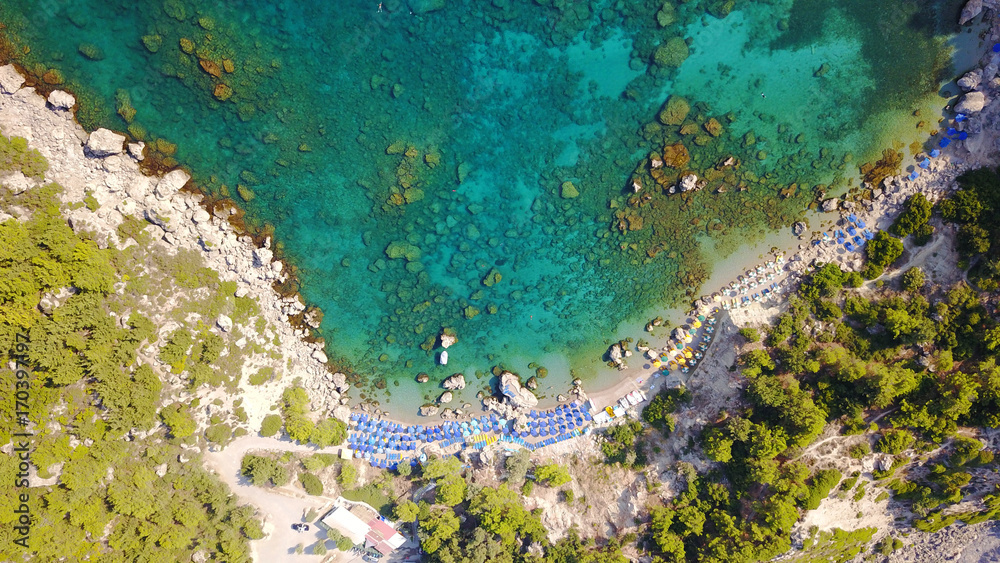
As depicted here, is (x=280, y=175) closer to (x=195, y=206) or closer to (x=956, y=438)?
(x=195, y=206)

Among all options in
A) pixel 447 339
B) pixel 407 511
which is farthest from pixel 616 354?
pixel 407 511

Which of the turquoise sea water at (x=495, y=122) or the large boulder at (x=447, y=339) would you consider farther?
the large boulder at (x=447, y=339)

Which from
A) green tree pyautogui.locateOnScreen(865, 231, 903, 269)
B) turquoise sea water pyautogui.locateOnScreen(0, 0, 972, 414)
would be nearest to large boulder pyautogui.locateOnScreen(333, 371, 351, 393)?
turquoise sea water pyautogui.locateOnScreen(0, 0, 972, 414)

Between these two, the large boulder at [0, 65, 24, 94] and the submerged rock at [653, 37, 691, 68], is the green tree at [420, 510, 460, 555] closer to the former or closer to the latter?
the submerged rock at [653, 37, 691, 68]

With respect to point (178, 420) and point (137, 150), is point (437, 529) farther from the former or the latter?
point (137, 150)

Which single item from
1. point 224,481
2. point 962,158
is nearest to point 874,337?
point 962,158

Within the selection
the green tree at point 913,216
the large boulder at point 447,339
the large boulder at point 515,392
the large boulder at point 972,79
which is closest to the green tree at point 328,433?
the large boulder at point 447,339

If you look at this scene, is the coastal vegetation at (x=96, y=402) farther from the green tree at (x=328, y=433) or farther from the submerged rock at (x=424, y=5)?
the submerged rock at (x=424, y=5)
